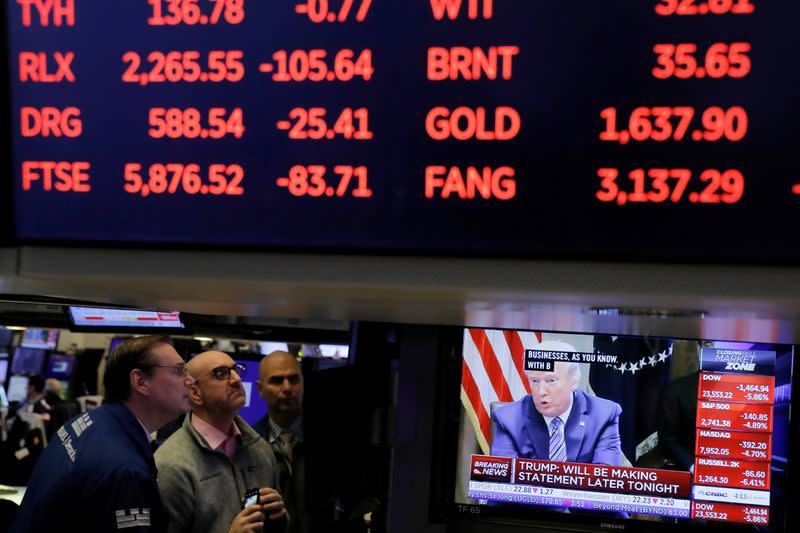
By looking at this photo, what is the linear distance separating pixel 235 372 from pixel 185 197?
2352 millimetres

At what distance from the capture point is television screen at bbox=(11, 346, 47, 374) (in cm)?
1318

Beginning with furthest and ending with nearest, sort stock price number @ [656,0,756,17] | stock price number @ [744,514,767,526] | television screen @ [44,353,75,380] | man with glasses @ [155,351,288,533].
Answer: television screen @ [44,353,75,380], stock price number @ [744,514,767,526], man with glasses @ [155,351,288,533], stock price number @ [656,0,756,17]

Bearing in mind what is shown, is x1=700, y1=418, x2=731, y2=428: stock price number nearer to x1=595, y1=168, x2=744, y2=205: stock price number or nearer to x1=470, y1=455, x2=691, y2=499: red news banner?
x1=470, y1=455, x2=691, y2=499: red news banner

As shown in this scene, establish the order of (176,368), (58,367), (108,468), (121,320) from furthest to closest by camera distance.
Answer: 1. (58,367)
2. (121,320)
3. (176,368)
4. (108,468)

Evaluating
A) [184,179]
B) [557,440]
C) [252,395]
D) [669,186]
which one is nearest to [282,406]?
[557,440]

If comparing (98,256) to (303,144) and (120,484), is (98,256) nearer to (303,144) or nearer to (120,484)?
(303,144)

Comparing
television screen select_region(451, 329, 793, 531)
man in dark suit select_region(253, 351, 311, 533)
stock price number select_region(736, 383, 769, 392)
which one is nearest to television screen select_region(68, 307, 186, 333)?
man in dark suit select_region(253, 351, 311, 533)

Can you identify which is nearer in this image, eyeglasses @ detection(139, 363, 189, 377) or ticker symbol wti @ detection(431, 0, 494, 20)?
ticker symbol wti @ detection(431, 0, 494, 20)

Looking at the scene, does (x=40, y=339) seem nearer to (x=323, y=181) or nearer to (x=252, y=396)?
(x=252, y=396)

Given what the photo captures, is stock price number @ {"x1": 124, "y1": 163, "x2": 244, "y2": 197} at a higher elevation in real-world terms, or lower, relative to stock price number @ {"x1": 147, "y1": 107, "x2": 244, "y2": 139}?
lower

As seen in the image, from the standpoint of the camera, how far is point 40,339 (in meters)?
14.7

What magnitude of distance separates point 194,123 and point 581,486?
8.42 feet

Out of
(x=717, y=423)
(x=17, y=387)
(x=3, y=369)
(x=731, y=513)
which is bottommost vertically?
(x=17, y=387)

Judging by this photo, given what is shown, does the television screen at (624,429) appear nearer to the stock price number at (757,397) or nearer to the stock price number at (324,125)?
the stock price number at (757,397)
